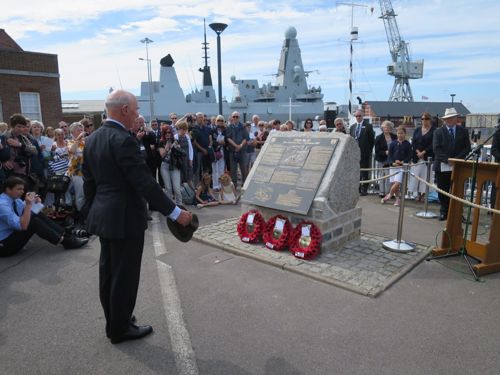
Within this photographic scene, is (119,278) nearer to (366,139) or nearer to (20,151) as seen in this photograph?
(20,151)

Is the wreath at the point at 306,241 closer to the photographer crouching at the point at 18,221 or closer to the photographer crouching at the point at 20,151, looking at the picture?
the photographer crouching at the point at 18,221

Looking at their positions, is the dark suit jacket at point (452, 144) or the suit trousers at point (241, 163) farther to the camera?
the suit trousers at point (241, 163)

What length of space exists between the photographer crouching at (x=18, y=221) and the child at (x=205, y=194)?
133 inches

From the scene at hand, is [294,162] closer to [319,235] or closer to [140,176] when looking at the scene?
[319,235]

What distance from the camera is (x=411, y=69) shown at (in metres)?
61.5

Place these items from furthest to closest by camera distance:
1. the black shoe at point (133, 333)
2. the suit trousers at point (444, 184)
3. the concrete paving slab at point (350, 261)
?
the suit trousers at point (444, 184) < the concrete paving slab at point (350, 261) < the black shoe at point (133, 333)

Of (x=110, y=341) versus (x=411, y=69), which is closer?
(x=110, y=341)

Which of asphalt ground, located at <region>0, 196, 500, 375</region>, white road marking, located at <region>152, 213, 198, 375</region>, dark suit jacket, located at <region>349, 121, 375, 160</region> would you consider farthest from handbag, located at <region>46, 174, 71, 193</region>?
dark suit jacket, located at <region>349, 121, 375, 160</region>

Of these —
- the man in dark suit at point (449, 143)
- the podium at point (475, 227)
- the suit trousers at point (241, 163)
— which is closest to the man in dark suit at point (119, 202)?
the podium at point (475, 227)

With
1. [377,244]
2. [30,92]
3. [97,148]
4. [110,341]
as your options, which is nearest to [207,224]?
[377,244]

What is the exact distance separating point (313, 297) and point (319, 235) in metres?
1.17

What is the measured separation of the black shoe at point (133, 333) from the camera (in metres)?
3.15

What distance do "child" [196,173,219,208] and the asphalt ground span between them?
339 cm

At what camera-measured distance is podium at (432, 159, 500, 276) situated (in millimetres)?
4504
